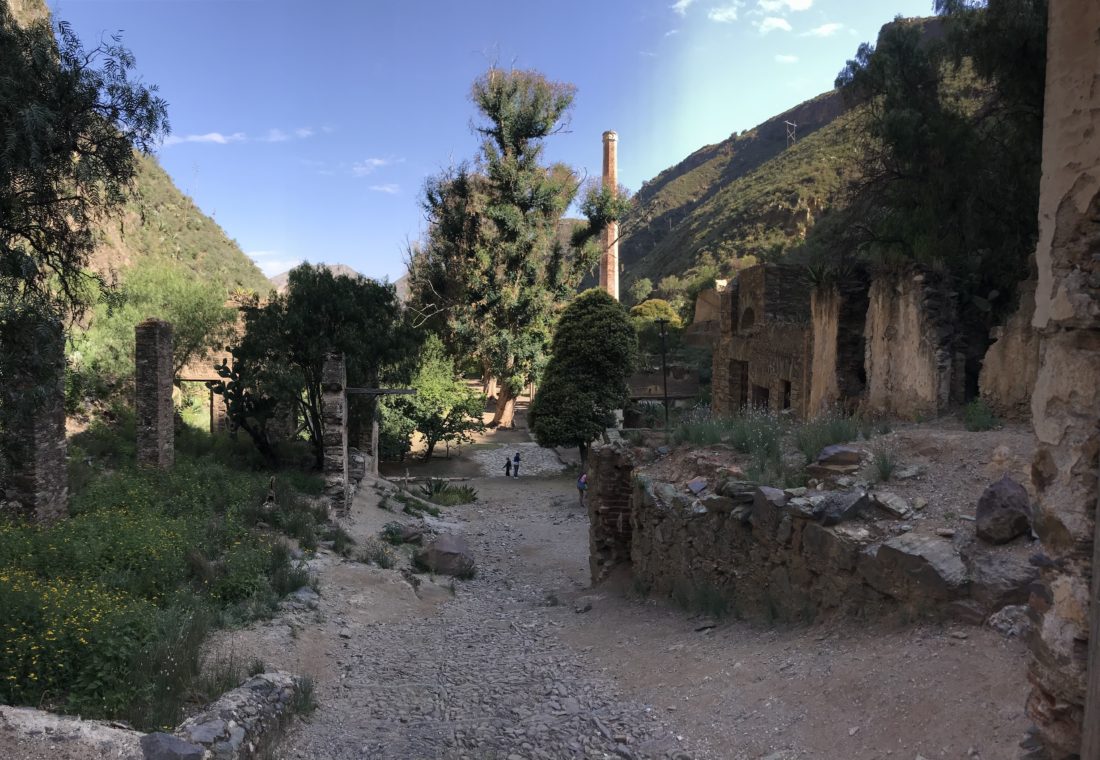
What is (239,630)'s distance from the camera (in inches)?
286

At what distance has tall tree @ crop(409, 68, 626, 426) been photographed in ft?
97.3

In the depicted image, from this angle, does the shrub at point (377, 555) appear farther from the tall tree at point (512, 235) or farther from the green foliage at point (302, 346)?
the tall tree at point (512, 235)

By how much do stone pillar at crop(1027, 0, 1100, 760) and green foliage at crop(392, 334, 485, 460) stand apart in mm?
22133

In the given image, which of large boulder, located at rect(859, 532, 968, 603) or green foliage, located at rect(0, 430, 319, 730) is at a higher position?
large boulder, located at rect(859, 532, 968, 603)

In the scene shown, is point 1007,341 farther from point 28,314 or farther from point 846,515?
point 28,314

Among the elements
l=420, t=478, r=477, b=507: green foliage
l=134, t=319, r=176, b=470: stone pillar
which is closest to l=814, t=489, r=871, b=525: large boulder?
l=134, t=319, r=176, b=470: stone pillar

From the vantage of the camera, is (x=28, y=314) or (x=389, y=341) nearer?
(x=28, y=314)

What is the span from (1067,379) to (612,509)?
25.0ft

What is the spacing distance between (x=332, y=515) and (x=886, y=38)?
15.6m

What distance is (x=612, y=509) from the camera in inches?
404

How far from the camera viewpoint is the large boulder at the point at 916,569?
4.68 m

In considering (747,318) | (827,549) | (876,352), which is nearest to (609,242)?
(747,318)

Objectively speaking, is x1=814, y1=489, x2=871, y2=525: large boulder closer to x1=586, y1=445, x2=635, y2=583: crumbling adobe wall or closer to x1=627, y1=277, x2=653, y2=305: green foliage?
x1=586, y1=445, x2=635, y2=583: crumbling adobe wall

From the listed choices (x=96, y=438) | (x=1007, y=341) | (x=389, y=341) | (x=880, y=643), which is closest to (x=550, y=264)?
(x=389, y=341)
